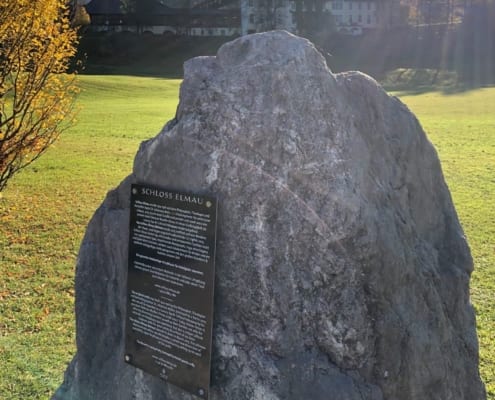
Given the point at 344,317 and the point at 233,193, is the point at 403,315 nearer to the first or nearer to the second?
the point at 344,317

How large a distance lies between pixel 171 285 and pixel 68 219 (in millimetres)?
8949

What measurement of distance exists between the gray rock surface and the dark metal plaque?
82mm

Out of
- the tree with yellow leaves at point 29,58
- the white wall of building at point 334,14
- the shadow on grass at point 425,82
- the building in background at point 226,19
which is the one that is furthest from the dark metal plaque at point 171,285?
the white wall of building at point 334,14

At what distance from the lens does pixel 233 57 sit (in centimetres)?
390

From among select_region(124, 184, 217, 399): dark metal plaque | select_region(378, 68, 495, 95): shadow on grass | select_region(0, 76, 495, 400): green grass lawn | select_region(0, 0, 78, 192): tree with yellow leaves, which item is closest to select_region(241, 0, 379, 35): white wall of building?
select_region(378, 68, 495, 95): shadow on grass

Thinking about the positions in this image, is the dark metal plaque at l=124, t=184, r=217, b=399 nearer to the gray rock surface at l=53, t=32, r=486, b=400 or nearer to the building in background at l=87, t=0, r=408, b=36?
the gray rock surface at l=53, t=32, r=486, b=400

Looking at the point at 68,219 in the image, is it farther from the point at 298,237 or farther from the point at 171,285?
the point at 298,237

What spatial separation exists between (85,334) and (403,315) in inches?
89.1

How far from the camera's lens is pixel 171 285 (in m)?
3.79

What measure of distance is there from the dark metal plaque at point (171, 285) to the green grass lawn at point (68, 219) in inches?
102

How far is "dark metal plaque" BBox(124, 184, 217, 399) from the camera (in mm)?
3586

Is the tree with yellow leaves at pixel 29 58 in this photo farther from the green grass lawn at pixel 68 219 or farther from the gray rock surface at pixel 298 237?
the gray rock surface at pixel 298 237

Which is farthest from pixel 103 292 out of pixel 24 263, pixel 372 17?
pixel 372 17

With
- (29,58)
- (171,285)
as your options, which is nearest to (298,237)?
(171,285)
